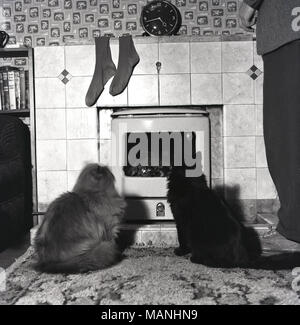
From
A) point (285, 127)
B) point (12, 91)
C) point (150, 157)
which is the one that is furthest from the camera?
point (12, 91)

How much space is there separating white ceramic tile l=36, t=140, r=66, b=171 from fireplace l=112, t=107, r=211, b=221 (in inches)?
17.7

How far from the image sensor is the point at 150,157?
97.0 inches

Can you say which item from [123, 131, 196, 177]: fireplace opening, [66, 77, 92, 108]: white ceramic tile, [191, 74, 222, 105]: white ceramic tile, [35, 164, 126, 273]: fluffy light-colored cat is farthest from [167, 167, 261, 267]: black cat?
[66, 77, 92, 108]: white ceramic tile

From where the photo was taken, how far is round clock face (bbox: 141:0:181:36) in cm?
290

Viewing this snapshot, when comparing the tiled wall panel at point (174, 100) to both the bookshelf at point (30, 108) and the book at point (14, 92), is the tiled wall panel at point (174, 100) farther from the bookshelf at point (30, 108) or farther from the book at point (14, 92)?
the book at point (14, 92)

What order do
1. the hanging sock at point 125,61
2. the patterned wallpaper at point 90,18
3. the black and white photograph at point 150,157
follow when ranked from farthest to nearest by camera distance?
the patterned wallpaper at point 90,18 < the hanging sock at point 125,61 < the black and white photograph at point 150,157

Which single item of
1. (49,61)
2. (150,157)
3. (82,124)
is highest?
(49,61)

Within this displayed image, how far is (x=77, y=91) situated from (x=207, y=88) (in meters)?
0.95

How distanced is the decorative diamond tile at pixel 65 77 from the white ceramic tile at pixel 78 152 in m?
0.45

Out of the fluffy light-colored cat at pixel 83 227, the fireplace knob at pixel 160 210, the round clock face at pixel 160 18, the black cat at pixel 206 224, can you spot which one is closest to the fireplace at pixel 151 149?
the fireplace knob at pixel 160 210

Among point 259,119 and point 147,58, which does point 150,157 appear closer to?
point 147,58

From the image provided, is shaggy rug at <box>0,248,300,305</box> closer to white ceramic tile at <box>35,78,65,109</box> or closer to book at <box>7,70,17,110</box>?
white ceramic tile at <box>35,78,65,109</box>

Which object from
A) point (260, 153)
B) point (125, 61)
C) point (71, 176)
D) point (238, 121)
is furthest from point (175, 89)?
point (71, 176)

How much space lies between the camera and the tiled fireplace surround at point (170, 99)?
268 cm
